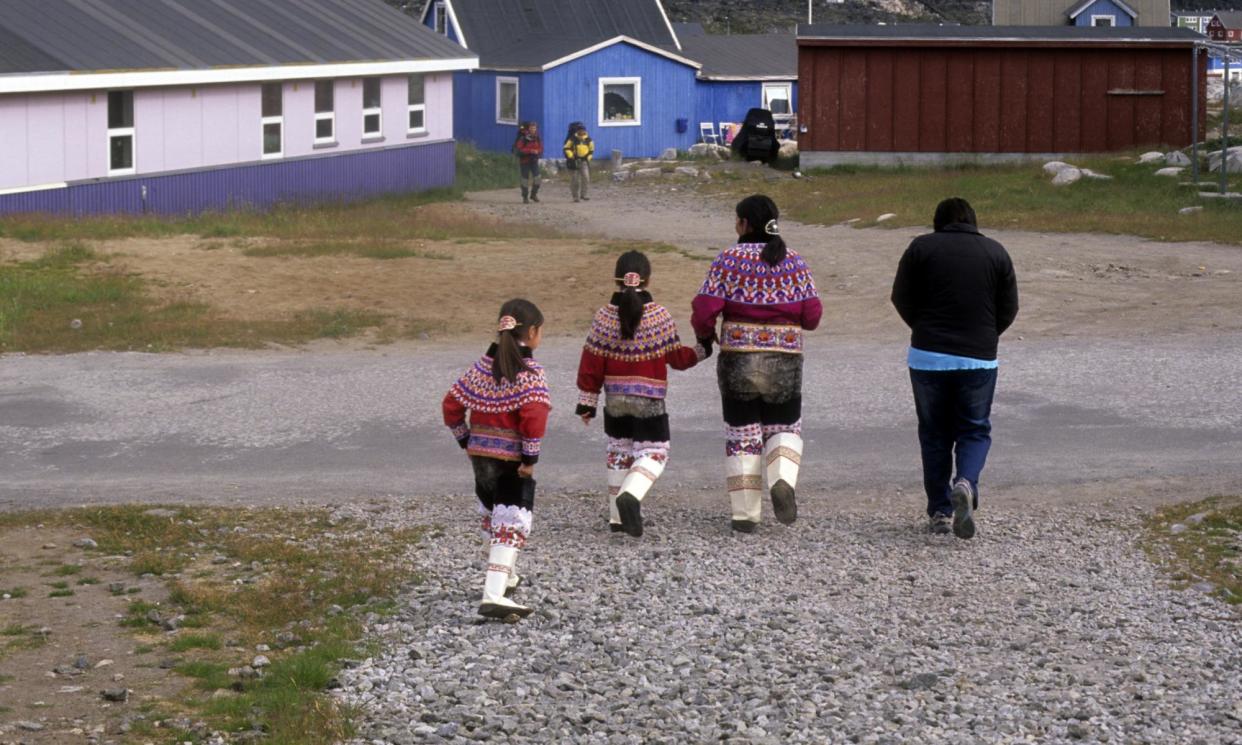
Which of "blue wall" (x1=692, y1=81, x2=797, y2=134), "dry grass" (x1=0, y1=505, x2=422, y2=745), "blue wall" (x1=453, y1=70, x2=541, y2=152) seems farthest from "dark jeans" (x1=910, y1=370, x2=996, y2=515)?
"blue wall" (x1=692, y1=81, x2=797, y2=134)

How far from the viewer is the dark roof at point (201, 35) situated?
25.4m

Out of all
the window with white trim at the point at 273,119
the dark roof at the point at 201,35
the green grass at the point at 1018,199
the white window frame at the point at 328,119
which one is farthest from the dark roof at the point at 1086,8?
the window with white trim at the point at 273,119

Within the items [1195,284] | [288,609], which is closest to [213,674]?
[288,609]

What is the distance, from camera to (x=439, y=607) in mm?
7344

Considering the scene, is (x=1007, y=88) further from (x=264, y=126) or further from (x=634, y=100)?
(x=264, y=126)

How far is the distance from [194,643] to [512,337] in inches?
72.4

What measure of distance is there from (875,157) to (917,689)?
29487mm

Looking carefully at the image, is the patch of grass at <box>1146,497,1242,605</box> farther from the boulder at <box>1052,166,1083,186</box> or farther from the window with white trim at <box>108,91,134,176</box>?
the boulder at <box>1052,166,1083,186</box>

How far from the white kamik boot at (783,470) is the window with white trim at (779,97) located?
1590 inches

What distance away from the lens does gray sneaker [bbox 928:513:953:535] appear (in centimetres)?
865

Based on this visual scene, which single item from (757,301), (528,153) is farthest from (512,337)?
(528,153)

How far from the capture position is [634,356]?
8.66m

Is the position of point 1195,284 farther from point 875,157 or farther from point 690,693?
point 875,157

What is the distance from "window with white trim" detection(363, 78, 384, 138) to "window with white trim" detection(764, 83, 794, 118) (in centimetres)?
1726
